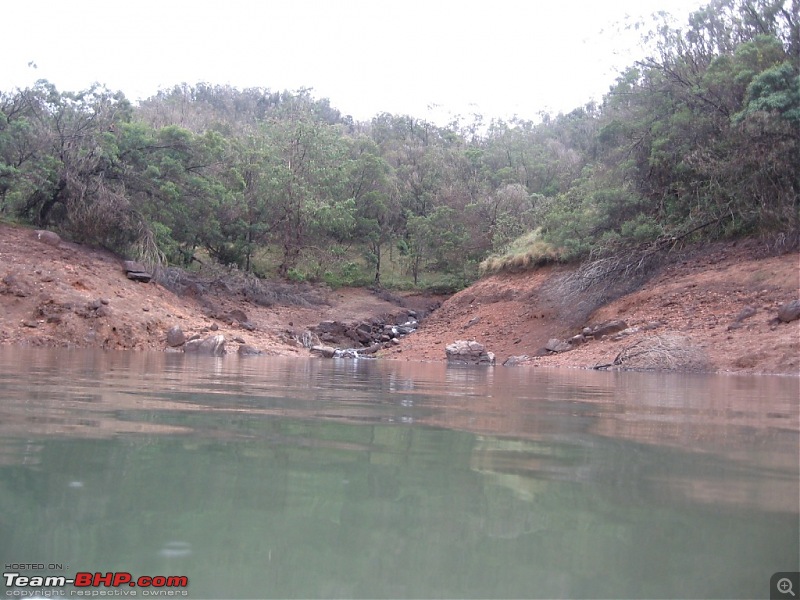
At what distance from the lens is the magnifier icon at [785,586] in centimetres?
167

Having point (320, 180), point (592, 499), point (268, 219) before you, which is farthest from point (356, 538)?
point (320, 180)

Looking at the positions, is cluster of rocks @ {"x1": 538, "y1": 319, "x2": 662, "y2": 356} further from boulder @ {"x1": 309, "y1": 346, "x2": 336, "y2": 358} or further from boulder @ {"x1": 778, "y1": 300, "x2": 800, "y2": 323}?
boulder @ {"x1": 309, "y1": 346, "x2": 336, "y2": 358}

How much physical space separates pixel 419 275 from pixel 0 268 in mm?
23299

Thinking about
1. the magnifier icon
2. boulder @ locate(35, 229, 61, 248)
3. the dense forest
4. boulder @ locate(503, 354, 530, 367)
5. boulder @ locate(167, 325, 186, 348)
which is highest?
the dense forest

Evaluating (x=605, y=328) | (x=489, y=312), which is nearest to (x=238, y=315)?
(x=489, y=312)

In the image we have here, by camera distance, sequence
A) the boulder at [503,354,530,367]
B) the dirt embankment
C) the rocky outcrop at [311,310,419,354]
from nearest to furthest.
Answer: the dirt embankment
the boulder at [503,354,530,367]
the rocky outcrop at [311,310,419,354]

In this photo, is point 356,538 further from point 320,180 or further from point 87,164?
point 320,180

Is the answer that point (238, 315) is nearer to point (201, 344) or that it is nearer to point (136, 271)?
point (136, 271)

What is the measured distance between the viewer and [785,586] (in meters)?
1.69

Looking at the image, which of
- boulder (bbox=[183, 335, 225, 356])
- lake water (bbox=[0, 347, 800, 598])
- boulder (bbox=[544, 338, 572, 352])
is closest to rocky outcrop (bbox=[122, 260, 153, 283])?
boulder (bbox=[183, 335, 225, 356])

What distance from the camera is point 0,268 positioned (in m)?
18.9

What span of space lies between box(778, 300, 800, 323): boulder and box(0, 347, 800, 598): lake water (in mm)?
10362

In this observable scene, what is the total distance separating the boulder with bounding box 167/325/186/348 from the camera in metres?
18.2

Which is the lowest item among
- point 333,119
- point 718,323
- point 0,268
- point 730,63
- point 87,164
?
Result: point 718,323
